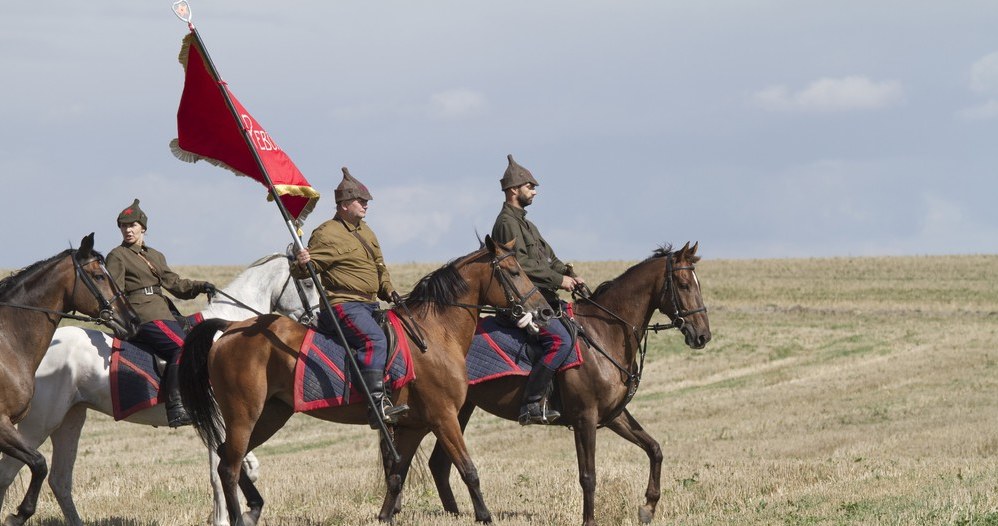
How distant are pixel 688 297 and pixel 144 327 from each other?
16.2 ft

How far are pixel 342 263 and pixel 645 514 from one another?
3.56m

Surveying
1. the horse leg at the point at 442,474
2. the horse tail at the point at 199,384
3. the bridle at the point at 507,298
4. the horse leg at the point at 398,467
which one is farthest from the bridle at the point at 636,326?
the horse tail at the point at 199,384

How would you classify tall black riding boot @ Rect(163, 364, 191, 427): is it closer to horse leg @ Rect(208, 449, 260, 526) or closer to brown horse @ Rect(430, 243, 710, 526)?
horse leg @ Rect(208, 449, 260, 526)

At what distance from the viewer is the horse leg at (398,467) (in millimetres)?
10961

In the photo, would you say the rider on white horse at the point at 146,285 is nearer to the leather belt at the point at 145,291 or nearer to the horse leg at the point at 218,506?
the leather belt at the point at 145,291

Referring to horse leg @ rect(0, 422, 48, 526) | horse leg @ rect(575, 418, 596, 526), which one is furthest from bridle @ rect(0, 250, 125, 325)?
horse leg @ rect(575, 418, 596, 526)

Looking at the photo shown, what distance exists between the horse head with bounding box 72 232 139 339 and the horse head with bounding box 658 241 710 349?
4776 mm

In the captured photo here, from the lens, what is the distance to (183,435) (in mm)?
24516

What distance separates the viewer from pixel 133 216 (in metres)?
11.6

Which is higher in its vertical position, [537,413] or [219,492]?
[537,413]

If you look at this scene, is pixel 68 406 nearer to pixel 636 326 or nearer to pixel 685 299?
pixel 636 326

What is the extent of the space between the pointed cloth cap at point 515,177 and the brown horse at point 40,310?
3.59 meters

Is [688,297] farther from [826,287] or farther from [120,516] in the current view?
[826,287]

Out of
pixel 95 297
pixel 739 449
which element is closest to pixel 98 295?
pixel 95 297
